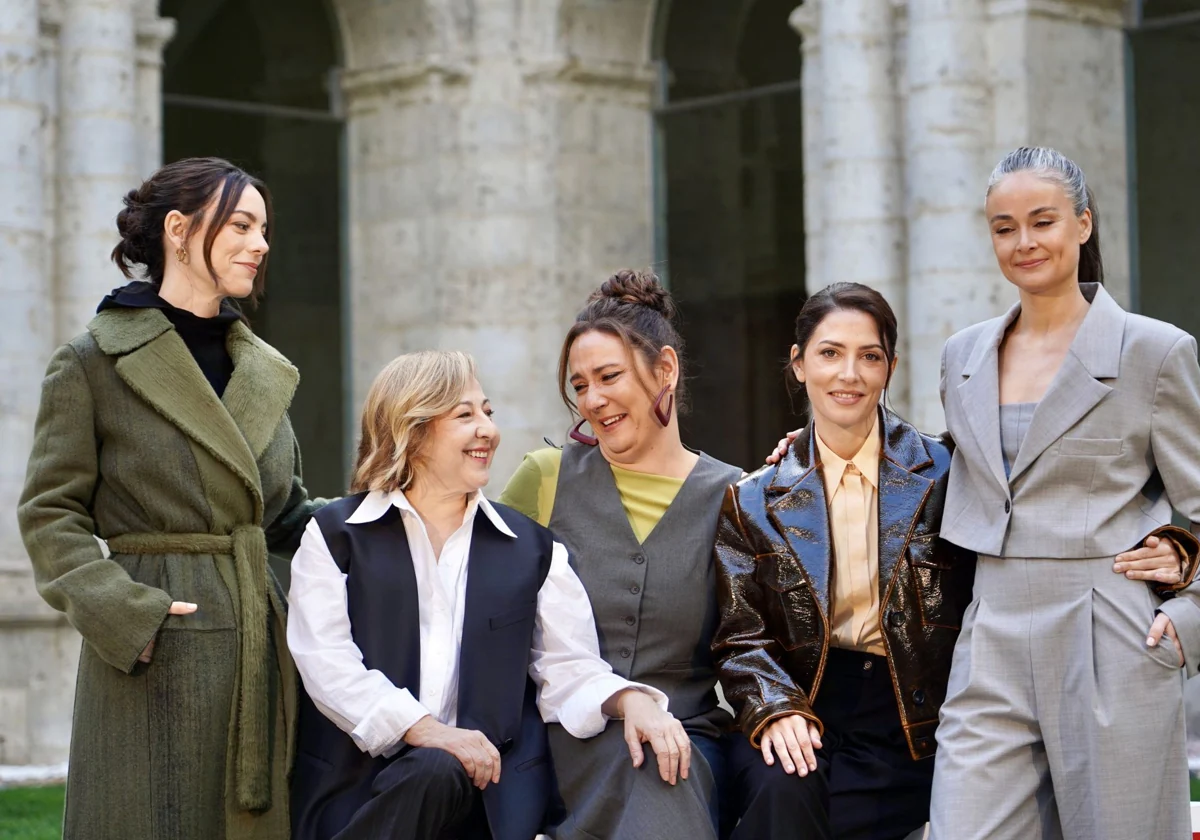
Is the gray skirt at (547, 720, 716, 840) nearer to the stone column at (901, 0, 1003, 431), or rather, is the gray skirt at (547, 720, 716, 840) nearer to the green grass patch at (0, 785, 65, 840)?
the green grass patch at (0, 785, 65, 840)

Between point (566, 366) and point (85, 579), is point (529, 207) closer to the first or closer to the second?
point (566, 366)

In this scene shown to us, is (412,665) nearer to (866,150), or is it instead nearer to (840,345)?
(840,345)

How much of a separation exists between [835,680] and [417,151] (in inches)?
310

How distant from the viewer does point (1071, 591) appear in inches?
164

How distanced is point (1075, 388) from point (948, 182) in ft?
19.1

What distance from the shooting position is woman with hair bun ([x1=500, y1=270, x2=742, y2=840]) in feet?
15.9

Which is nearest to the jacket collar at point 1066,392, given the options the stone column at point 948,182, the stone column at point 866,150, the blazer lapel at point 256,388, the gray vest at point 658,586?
the gray vest at point 658,586

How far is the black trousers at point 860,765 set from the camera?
4562 millimetres

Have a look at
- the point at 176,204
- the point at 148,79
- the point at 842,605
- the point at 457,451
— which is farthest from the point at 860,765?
the point at 148,79

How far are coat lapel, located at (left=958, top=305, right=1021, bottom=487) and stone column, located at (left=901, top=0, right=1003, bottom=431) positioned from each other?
211 inches

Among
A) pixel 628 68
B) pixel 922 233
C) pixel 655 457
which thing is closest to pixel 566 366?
pixel 655 457

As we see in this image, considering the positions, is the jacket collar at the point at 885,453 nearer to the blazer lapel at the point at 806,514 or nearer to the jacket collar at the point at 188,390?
the blazer lapel at the point at 806,514

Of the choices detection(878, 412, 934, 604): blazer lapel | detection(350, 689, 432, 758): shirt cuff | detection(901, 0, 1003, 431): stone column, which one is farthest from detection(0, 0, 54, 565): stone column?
detection(878, 412, 934, 604): blazer lapel

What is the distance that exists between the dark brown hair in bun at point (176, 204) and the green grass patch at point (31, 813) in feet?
11.0
